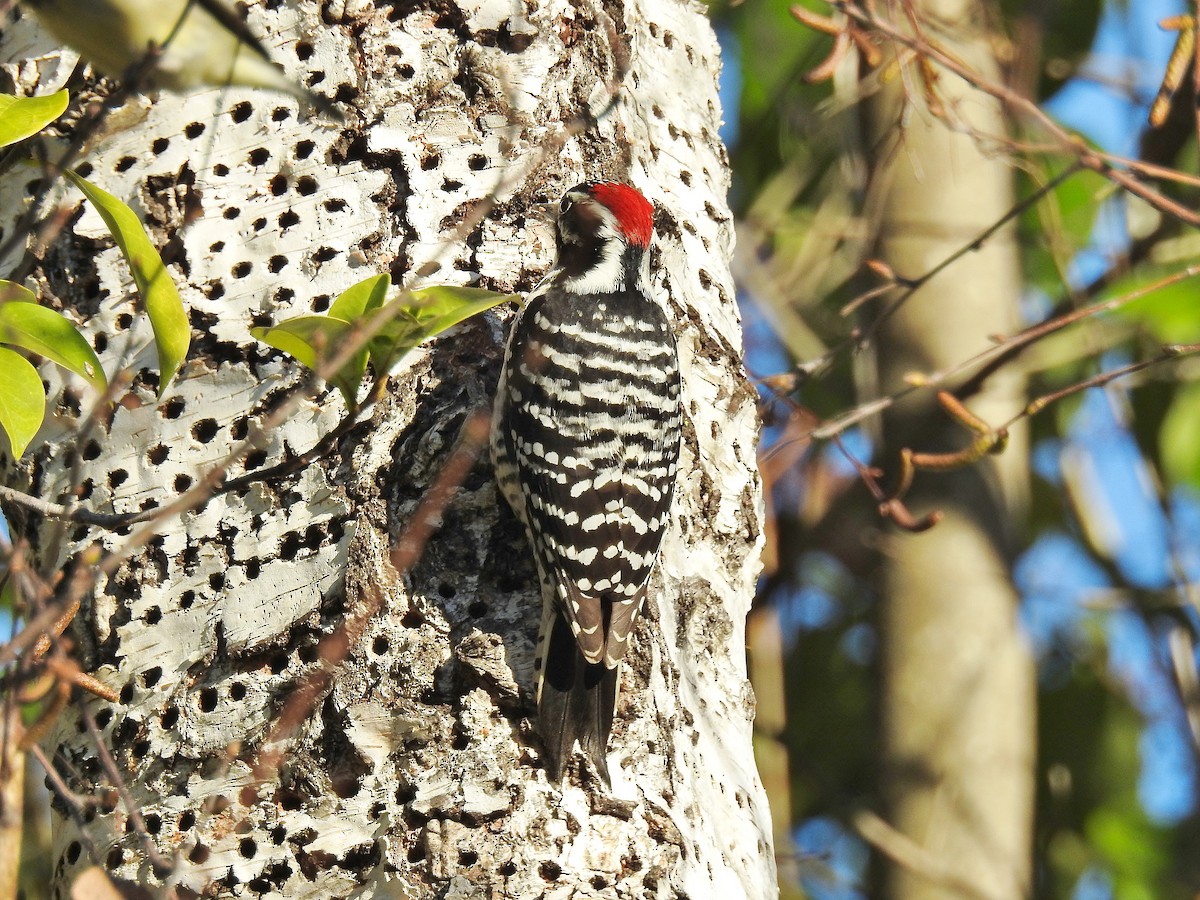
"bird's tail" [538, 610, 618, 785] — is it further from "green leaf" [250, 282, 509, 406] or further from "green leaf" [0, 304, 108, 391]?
"green leaf" [0, 304, 108, 391]

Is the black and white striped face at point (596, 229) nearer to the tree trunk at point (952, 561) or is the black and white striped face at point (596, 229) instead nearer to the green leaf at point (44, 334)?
the green leaf at point (44, 334)

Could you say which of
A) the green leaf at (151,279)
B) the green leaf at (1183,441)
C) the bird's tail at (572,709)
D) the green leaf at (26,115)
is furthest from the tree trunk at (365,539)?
the green leaf at (1183,441)

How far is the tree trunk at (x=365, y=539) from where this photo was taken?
2080 millimetres

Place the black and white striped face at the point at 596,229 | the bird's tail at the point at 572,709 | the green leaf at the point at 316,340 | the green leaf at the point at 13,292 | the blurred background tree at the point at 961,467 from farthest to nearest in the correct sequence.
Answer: the blurred background tree at the point at 961,467 < the black and white striped face at the point at 596,229 < the bird's tail at the point at 572,709 < the green leaf at the point at 316,340 < the green leaf at the point at 13,292

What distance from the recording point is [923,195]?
4305 mm

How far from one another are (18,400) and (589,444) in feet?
3.20

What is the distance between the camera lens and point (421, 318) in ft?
6.34

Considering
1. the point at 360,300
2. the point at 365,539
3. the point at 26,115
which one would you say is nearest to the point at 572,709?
the point at 365,539

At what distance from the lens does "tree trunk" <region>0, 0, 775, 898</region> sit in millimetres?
2080

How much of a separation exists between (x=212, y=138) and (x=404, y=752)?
1122 mm

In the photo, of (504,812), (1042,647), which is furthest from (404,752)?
(1042,647)

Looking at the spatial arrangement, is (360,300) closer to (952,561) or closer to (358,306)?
(358,306)

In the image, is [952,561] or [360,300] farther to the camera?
[952,561]

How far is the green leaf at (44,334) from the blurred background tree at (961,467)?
182 cm
